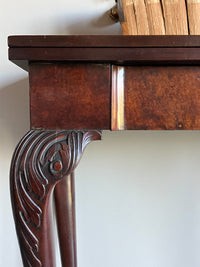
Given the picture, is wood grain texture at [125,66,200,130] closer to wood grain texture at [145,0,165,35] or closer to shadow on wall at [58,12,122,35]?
wood grain texture at [145,0,165,35]

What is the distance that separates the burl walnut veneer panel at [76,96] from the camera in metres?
0.38

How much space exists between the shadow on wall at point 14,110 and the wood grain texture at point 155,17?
0.39 metres

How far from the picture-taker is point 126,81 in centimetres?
38

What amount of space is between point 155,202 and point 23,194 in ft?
1.40

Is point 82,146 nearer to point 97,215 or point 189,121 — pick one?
point 189,121

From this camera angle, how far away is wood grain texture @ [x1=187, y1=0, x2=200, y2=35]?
389 mm

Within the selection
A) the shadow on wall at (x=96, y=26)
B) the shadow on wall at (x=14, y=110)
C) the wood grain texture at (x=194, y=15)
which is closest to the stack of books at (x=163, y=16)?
the wood grain texture at (x=194, y=15)

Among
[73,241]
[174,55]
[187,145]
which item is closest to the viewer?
[174,55]

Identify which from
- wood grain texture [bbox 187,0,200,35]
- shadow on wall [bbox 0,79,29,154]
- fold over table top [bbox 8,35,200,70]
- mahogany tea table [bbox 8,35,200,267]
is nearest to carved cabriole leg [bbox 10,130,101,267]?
mahogany tea table [bbox 8,35,200,267]

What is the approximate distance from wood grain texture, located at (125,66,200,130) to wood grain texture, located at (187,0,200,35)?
7 centimetres

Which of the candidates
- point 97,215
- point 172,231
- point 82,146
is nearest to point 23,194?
point 82,146

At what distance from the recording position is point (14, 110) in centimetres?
69

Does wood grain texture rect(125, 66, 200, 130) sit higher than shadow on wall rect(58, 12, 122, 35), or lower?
lower

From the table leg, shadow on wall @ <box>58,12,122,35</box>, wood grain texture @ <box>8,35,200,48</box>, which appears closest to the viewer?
wood grain texture @ <box>8,35,200,48</box>
